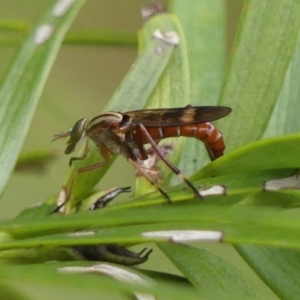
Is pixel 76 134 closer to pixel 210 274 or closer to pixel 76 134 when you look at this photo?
pixel 76 134

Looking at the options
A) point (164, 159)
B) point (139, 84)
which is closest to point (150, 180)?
point (164, 159)

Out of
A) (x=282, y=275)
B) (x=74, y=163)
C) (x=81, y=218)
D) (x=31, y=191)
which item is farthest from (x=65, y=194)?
(x=31, y=191)

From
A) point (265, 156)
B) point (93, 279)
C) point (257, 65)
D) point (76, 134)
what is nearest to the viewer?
point (93, 279)

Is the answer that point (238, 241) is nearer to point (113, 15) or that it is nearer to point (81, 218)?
point (81, 218)

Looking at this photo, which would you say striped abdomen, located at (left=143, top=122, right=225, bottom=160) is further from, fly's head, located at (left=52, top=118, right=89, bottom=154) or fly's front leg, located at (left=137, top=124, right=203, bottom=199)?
fly's head, located at (left=52, top=118, right=89, bottom=154)

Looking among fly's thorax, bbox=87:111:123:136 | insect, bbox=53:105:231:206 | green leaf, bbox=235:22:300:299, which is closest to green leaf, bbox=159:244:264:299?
green leaf, bbox=235:22:300:299

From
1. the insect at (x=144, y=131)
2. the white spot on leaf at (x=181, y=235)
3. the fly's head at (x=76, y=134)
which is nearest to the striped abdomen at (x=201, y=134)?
the insect at (x=144, y=131)

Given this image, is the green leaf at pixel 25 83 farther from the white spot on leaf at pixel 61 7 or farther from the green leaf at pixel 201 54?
the green leaf at pixel 201 54
